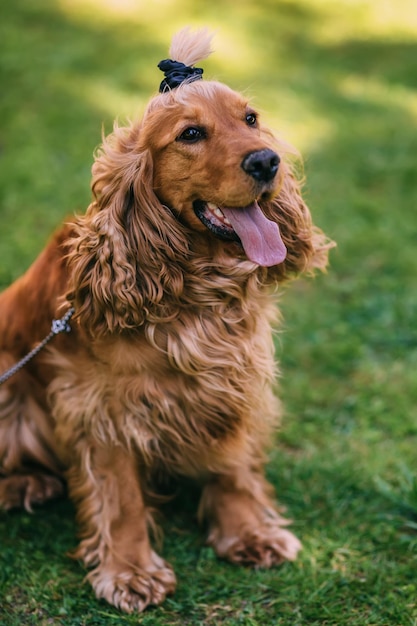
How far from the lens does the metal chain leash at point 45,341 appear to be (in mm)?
3439

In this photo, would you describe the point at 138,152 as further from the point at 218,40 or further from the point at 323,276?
the point at 218,40

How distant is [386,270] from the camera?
594 centimetres

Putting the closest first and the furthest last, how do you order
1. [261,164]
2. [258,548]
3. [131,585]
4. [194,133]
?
[261,164] → [194,133] → [131,585] → [258,548]

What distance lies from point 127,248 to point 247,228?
1.56ft

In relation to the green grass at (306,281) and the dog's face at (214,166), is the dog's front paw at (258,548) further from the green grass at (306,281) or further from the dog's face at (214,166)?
the dog's face at (214,166)

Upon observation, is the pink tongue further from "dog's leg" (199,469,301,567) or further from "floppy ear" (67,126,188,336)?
"dog's leg" (199,469,301,567)

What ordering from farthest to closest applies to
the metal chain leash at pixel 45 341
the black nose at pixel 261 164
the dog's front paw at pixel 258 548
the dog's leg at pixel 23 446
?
the dog's leg at pixel 23 446, the dog's front paw at pixel 258 548, the metal chain leash at pixel 45 341, the black nose at pixel 261 164

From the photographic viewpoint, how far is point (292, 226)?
348cm

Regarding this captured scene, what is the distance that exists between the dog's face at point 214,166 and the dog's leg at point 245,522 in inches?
50.1

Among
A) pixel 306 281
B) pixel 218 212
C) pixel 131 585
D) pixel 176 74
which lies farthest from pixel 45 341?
pixel 306 281

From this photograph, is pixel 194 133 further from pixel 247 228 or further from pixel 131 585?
pixel 131 585

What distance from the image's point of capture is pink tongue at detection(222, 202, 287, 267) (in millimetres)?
3086

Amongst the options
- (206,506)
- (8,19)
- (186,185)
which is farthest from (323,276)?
(8,19)

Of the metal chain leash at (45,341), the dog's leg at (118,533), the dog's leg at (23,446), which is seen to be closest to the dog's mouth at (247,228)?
the metal chain leash at (45,341)
